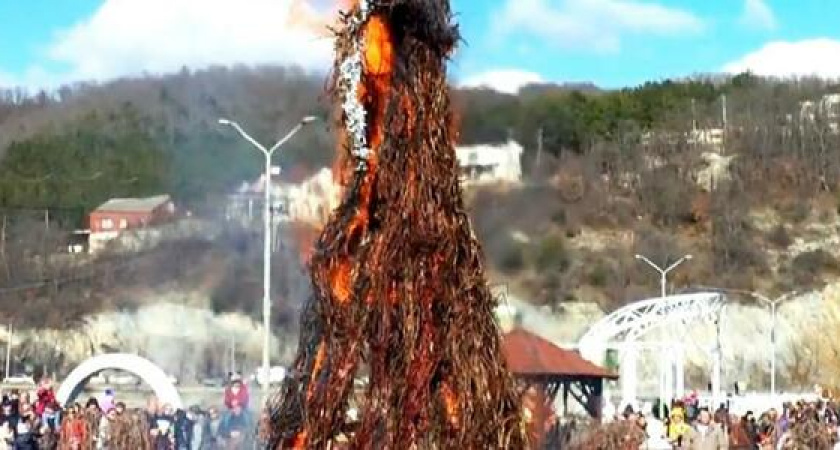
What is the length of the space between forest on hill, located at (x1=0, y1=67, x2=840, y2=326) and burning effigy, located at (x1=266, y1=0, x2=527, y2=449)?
1.34ft

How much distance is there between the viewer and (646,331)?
6197 cm

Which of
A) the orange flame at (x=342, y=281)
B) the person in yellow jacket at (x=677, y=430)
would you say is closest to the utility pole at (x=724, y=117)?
the person in yellow jacket at (x=677, y=430)

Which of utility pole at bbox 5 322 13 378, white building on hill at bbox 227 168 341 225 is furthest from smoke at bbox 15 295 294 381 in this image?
white building on hill at bbox 227 168 341 225

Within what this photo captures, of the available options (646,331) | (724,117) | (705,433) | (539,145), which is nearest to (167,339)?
(646,331)

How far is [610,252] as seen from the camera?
229 ft

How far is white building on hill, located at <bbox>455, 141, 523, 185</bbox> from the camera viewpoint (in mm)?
10570

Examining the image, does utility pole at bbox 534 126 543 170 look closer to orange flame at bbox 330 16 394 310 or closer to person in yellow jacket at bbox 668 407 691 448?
person in yellow jacket at bbox 668 407 691 448

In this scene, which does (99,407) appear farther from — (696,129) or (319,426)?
(696,129)

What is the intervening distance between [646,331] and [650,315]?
1138mm

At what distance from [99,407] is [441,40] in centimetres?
1811

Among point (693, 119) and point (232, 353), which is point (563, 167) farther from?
point (693, 119)

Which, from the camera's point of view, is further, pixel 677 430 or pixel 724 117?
pixel 724 117

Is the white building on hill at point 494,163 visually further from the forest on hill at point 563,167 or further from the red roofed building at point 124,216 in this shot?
the red roofed building at point 124,216

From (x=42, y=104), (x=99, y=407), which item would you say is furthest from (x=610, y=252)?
(x=99, y=407)
